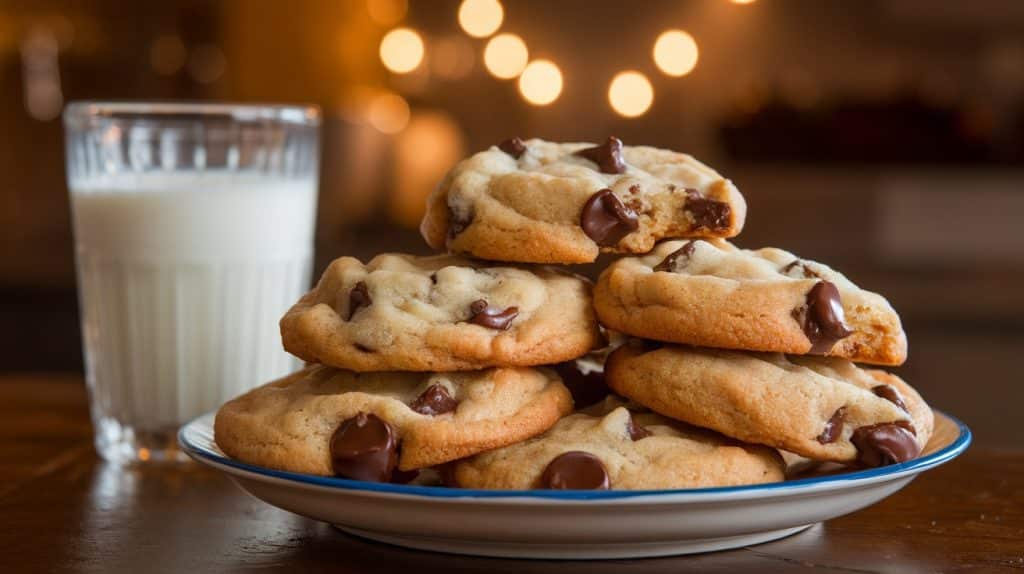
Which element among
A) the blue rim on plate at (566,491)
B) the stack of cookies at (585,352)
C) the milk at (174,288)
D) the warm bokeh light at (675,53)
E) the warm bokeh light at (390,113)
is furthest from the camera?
the warm bokeh light at (390,113)

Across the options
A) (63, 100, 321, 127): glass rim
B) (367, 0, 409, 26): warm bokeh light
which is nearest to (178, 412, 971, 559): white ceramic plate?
(63, 100, 321, 127): glass rim

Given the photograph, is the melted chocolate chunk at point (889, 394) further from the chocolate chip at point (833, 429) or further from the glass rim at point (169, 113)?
the glass rim at point (169, 113)

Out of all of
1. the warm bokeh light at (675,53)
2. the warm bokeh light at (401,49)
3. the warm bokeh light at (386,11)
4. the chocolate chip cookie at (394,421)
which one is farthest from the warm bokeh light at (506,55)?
the chocolate chip cookie at (394,421)

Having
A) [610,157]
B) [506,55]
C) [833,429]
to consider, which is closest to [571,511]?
[833,429]

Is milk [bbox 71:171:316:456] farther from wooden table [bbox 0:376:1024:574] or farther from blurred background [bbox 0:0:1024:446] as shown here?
blurred background [bbox 0:0:1024:446]

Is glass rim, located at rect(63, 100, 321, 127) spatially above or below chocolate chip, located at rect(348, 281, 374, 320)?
above

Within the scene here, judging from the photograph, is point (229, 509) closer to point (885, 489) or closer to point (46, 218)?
point (885, 489)
